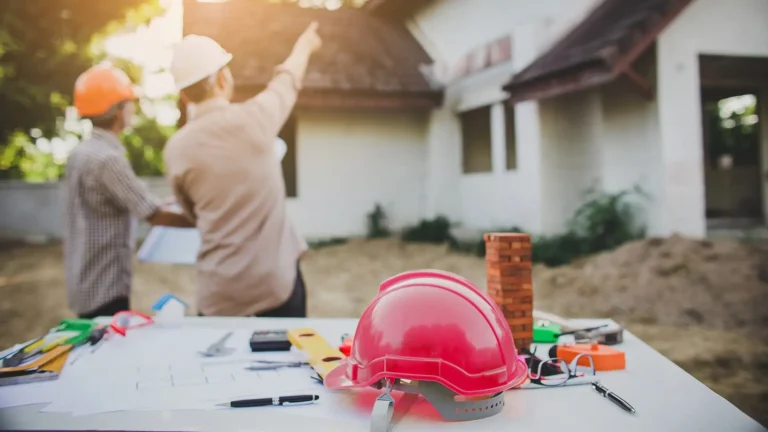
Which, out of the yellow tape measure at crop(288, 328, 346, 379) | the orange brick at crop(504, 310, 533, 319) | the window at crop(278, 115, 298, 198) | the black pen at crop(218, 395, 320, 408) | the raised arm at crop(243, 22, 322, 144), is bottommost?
the black pen at crop(218, 395, 320, 408)

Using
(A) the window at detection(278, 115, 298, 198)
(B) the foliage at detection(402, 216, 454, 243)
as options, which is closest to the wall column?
(B) the foliage at detection(402, 216, 454, 243)

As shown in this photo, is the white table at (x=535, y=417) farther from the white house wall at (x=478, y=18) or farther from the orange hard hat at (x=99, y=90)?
the white house wall at (x=478, y=18)

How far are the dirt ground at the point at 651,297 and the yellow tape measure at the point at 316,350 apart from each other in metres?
1.61

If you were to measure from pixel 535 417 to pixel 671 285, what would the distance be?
3.99 m

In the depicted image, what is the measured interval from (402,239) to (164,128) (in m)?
11.2

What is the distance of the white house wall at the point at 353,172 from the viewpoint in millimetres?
7285

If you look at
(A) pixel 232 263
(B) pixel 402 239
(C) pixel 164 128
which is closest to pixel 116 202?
(A) pixel 232 263

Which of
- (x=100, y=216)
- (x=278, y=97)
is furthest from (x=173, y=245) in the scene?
(x=278, y=97)

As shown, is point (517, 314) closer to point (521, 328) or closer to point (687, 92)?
point (521, 328)

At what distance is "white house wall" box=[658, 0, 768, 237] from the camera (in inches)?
185

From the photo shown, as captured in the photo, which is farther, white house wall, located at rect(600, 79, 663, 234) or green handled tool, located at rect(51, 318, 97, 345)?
white house wall, located at rect(600, 79, 663, 234)

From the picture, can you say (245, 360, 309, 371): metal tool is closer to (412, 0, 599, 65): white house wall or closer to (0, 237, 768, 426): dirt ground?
(0, 237, 768, 426): dirt ground

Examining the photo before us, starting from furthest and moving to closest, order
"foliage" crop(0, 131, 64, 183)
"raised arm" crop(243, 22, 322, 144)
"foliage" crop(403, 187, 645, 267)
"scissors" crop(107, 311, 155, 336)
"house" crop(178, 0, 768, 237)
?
"foliage" crop(0, 131, 64, 183) < "foliage" crop(403, 187, 645, 267) < "house" crop(178, 0, 768, 237) < "raised arm" crop(243, 22, 322, 144) < "scissors" crop(107, 311, 155, 336)

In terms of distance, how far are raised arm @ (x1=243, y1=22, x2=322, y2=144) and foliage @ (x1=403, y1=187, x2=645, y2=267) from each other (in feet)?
11.7
